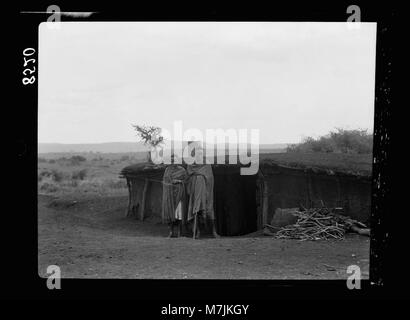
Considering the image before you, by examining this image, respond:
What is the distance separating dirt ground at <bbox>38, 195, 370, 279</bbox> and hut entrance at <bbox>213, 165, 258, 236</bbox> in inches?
52.4

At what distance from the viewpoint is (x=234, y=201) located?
40.4 feet

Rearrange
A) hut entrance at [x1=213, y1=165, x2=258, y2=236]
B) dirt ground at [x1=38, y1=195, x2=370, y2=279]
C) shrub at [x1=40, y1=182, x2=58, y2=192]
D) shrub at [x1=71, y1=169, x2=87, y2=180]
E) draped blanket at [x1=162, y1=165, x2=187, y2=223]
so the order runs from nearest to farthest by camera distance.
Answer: dirt ground at [x1=38, y1=195, x2=370, y2=279], draped blanket at [x1=162, y1=165, x2=187, y2=223], hut entrance at [x1=213, y1=165, x2=258, y2=236], shrub at [x1=40, y1=182, x2=58, y2=192], shrub at [x1=71, y1=169, x2=87, y2=180]

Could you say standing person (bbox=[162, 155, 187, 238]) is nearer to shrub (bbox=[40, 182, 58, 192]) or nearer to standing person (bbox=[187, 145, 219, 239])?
standing person (bbox=[187, 145, 219, 239])

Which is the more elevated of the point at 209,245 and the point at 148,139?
the point at 148,139

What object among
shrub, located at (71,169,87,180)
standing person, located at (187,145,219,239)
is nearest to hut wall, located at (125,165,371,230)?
standing person, located at (187,145,219,239)

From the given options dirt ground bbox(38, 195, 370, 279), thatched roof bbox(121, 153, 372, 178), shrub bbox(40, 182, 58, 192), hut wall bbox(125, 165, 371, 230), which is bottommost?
shrub bbox(40, 182, 58, 192)

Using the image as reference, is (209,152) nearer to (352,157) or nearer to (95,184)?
(352,157)

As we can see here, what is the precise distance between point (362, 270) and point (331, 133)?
16.4 m

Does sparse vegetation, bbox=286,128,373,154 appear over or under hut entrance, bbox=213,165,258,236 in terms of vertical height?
over

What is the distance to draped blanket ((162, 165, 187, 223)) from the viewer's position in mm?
11039

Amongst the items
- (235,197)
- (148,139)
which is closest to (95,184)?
(148,139)

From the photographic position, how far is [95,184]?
83.3 feet

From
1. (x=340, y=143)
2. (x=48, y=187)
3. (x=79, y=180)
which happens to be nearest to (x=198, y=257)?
(x=340, y=143)

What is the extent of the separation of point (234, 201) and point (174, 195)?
187cm
